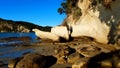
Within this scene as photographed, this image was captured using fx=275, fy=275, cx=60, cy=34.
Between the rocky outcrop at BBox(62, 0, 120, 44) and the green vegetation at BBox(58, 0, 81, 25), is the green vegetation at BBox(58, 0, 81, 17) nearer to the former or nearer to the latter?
the green vegetation at BBox(58, 0, 81, 25)

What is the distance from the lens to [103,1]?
86.2 ft

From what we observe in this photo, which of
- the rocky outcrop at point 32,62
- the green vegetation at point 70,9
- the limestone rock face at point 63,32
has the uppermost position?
the green vegetation at point 70,9

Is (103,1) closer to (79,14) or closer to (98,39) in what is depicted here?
(98,39)

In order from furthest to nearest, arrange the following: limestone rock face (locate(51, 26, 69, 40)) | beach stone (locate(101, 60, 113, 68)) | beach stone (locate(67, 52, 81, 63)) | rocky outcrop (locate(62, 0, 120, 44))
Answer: limestone rock face (locate(51, 26, 69, 40)), rocky outcrop (locate(62, 0, 120, 44)), beach stone (locate(67, 52, 81, 63)), beach stone (locate(101, 60, 113, 68))

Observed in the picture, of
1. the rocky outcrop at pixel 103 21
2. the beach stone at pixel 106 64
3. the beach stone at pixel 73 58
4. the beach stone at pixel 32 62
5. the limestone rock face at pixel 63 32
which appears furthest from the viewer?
the limestone rock face at pixel 63 32

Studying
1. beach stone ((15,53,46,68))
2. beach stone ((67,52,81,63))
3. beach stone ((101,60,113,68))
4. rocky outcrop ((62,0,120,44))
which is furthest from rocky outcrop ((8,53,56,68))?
rocky outcrop ((62,0,120,44))

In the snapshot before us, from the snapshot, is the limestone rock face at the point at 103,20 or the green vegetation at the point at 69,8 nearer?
the limestone rock face at the point at 103,20

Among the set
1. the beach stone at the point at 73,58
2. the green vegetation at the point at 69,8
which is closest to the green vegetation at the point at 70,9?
the green vegetation at the point at 69,8

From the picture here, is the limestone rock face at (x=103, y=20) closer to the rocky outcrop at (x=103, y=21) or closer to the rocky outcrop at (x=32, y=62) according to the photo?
the rocky outcrop at (x=103, y=21)

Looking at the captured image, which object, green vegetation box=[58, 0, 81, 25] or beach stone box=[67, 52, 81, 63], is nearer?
beach stone box=[67, 52, 81, 63]

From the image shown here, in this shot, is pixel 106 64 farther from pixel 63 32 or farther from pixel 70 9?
pixel 70 9

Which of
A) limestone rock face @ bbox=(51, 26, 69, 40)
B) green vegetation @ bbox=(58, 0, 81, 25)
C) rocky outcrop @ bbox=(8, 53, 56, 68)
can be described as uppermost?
green vegetation @ bbox=(58, 0, 81, 25)

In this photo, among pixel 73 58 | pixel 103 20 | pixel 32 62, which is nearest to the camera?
pixel 32 62

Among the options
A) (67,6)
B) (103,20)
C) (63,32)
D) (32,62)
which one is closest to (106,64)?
(32,62)
